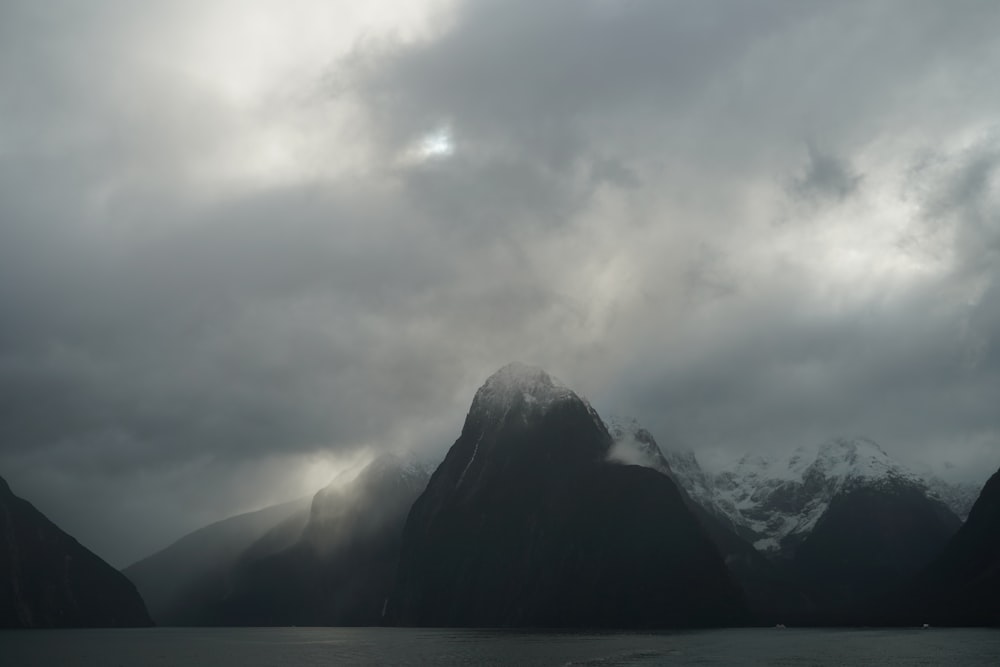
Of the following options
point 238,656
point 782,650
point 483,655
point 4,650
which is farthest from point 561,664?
point 4,650

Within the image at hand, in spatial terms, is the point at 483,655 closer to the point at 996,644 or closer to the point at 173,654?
the point at 173,654

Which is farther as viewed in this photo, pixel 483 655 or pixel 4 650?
pixel 4 650

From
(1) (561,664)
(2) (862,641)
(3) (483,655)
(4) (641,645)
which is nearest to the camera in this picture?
(1) (561,664)

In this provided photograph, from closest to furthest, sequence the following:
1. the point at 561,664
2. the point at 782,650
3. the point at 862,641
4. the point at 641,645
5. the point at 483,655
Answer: the point at 561,664 → the point at 483,655 → the point at 782,650 → the point at 641,645 → the point at 862,641

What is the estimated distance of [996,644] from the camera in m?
170

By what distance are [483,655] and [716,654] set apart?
38635 mm

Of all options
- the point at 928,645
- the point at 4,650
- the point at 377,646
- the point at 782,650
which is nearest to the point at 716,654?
the point at 782,650

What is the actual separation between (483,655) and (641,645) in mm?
42530

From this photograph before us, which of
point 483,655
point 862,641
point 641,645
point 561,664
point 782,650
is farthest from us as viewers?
point 862,641

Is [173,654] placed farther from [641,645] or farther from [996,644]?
[996,644]

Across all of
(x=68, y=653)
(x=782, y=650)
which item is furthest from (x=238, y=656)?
(x=782, y=650)

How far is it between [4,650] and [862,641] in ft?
571

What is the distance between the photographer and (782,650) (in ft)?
552

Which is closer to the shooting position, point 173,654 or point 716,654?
point 716,654
